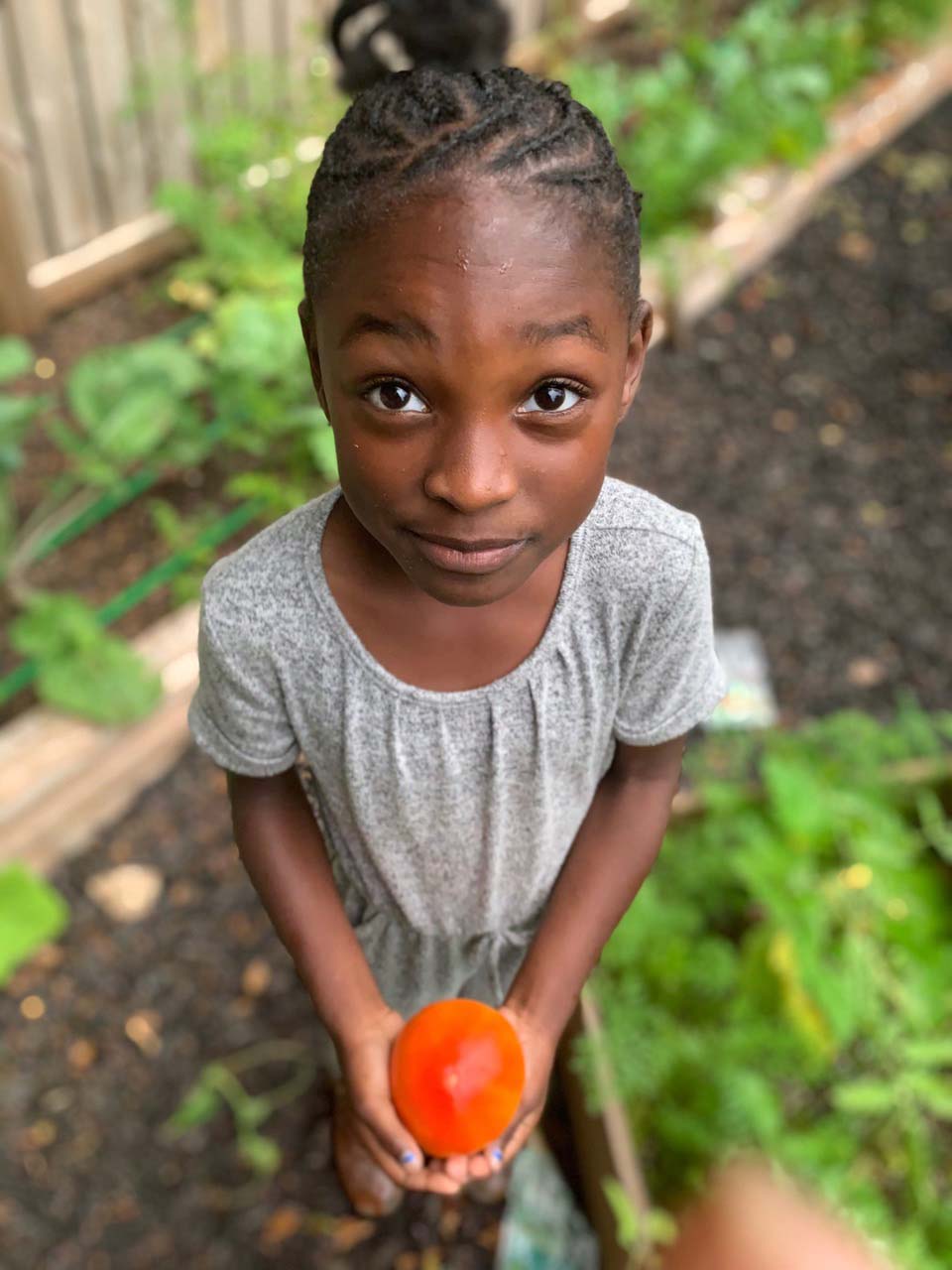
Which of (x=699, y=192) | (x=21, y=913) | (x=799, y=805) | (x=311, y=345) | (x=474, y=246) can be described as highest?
(x=474, y=246)

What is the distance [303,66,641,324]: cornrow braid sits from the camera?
2.67 feet

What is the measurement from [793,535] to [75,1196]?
2444 millimetres

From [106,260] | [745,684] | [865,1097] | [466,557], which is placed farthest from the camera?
[106,260]

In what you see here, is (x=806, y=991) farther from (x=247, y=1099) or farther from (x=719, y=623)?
(x=719, y=623)

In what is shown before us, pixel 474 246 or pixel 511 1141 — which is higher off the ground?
pixel 474 246

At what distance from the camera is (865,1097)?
7.04 ft

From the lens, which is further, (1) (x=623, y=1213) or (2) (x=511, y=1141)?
(1) (x=623, y=1213)

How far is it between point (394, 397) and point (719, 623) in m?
2.49

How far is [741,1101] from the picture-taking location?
212 cm

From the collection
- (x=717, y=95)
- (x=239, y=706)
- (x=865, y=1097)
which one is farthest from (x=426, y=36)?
(x=717, y=95)

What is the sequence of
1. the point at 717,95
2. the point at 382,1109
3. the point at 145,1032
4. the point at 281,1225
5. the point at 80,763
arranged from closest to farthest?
the point at 382,1109 → the point at 281,1225 → the point at 145,1032 → the point at 80,763 → the point at 717,95

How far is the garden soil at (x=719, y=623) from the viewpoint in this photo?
2.26 metres

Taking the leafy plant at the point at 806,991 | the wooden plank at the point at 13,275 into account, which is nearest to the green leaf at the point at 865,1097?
the leafy plant at the point at 806,991

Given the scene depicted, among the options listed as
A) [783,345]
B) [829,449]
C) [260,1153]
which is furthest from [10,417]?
[783,345]
